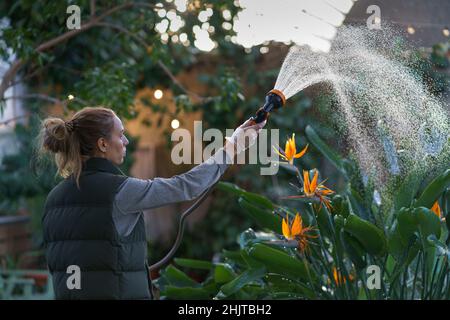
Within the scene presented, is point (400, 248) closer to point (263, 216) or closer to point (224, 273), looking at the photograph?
point (263, 216)

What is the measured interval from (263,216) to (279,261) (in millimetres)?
355

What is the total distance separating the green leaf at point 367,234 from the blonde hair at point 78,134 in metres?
0.91

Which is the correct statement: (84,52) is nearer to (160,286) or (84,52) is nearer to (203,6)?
(203,6)

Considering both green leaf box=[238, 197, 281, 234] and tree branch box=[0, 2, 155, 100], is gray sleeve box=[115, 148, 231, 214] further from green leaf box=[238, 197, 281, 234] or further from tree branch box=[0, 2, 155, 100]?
tree branch box=[0, 2, 155, 100]

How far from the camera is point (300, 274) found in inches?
116

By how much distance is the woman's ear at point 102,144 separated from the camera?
229 centimetres

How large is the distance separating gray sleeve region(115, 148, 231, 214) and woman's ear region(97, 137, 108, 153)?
14 cm

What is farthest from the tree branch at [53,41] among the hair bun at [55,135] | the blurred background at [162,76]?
the hair bun at [55,135]

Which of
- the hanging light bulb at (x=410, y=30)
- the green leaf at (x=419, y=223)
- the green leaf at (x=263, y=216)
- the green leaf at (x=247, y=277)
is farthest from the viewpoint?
the hanging light bulb at (x=410, y=30)

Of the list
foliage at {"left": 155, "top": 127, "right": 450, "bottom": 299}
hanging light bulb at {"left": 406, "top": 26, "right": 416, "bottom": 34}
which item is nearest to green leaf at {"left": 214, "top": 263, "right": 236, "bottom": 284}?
foliage at {"left": 155, "top": 127, "right": 450, "bottom": 299}

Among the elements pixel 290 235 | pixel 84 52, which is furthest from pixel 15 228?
pixel 290 235

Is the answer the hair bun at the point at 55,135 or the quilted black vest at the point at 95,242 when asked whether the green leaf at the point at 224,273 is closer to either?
the quilted black vest at the point at 95,242

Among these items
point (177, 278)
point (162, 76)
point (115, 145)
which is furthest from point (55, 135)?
point (162, 76)
